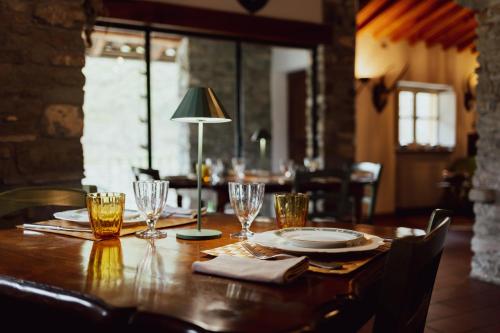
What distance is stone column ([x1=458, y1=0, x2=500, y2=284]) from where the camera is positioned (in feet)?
11.8

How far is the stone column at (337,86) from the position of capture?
18.7 feet

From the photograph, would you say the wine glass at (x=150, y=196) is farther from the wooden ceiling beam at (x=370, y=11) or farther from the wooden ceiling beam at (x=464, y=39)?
the wooden ceiling beam at (x=464, y=39)

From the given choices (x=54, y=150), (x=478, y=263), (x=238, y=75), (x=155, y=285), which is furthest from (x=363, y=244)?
(x=238, y=75)

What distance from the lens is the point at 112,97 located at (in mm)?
5875

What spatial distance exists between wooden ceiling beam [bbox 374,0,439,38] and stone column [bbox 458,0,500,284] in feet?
10.9

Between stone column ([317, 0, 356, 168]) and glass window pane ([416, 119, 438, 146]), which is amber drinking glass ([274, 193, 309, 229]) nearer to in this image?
stone column ([317, 0, 356, 168])

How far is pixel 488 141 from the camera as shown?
3656 mm

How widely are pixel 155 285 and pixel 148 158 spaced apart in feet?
13.7

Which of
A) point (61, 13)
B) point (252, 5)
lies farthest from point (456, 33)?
point (61, 13)

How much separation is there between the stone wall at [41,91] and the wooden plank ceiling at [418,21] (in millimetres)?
4137

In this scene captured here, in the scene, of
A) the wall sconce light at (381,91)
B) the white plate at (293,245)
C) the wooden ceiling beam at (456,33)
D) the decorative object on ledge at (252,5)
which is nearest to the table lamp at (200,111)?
the white plate at (293,245)

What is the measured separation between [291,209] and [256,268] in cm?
50

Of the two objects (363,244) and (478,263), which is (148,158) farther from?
(363,244)

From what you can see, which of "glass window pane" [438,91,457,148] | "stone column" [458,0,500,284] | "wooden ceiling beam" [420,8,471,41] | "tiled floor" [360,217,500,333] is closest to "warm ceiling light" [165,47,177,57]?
"stone column" [458,0,500,284]
